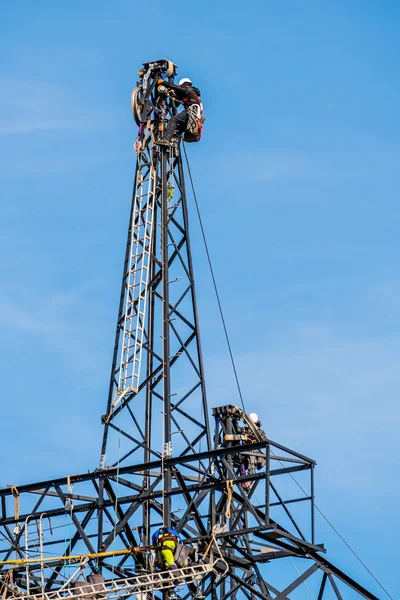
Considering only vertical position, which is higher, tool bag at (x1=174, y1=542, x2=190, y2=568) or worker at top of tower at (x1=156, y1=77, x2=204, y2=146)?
worker at top of tower at (x1=156, y1=77, x2=204, y2=146)

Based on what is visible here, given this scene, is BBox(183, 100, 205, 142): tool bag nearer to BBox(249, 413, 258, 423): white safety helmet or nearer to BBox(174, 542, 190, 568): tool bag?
BBox(249, 413, 258, 423): white safety helmet

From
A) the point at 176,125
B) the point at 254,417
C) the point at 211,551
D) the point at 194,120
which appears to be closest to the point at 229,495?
the point at 211,551

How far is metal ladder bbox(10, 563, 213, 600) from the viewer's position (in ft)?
163

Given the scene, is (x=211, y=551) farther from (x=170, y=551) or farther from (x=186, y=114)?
(x=186, y=114)

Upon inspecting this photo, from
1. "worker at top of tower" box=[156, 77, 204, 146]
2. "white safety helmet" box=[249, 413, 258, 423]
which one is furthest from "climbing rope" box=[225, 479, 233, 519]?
"worker at top of tower" box=[156, 77, 204, 146]

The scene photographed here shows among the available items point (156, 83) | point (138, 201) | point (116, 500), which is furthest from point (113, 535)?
point (156, 83)

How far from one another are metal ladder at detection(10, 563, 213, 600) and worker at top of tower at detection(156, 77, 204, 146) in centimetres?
1409

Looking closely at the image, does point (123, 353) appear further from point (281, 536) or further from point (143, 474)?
point (281, 536)

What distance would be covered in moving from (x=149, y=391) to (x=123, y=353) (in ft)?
4.74

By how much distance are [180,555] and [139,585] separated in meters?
1.53

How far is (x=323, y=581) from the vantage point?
2036 inches

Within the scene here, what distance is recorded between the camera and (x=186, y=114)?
57.4 m

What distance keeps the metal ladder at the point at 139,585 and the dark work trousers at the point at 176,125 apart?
46.8 feet

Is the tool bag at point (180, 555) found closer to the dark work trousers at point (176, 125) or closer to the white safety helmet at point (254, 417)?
the white safety helmet at point (254, 417)
